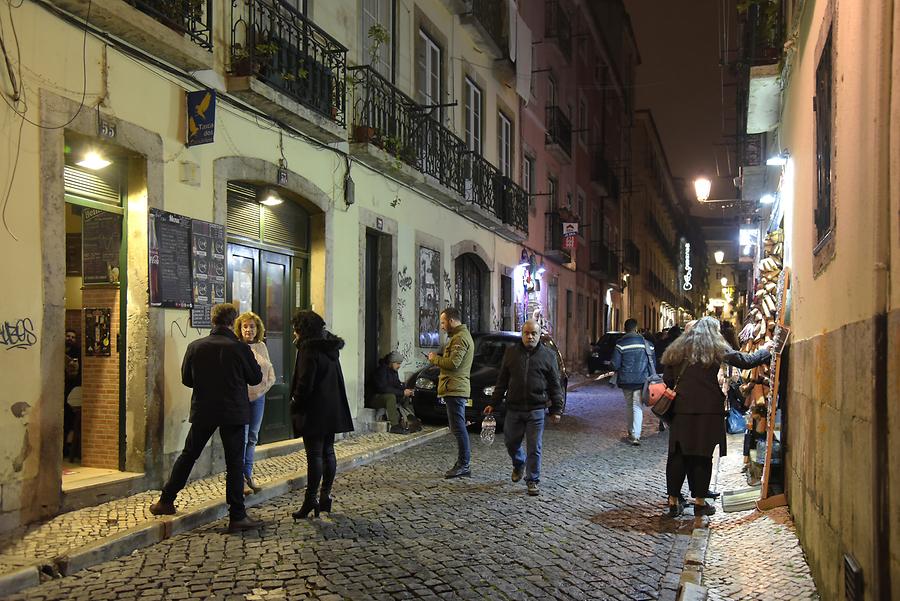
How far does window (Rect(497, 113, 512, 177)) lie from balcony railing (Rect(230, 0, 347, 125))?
29.3 ft

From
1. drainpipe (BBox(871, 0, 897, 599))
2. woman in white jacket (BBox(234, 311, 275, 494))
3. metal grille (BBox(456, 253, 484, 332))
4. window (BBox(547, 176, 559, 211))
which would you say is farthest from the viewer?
window (BBox(547, 176, 559, 211))

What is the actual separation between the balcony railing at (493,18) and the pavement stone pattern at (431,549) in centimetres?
1126

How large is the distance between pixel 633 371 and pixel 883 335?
7.89m

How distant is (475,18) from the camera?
52.4ft

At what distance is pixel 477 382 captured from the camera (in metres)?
12.2

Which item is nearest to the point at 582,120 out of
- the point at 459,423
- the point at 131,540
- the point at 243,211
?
the point at 243,211

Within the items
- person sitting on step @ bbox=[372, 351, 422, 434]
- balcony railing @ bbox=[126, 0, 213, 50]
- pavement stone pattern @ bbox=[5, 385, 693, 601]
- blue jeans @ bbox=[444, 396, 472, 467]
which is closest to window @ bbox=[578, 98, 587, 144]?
person sitting on step @ bbox=[372, 351, 422, 434]

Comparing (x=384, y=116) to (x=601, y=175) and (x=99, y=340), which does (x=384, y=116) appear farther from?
(x=601, y=175)

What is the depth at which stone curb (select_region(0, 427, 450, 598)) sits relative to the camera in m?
4.77

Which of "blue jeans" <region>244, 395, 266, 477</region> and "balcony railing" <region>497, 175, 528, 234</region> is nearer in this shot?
"blue jeans" <region>244, 395, 266, 477</region>

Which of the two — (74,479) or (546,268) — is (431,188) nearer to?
(74,479)

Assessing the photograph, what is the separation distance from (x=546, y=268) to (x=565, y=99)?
6707mm

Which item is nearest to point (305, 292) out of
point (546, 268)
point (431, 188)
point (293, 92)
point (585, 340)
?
point (293, 92)

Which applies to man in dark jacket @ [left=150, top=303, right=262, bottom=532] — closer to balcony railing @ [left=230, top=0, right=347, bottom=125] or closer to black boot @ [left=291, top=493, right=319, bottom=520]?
black boot @ [left=291, top=493, right=319, bottom=520]
